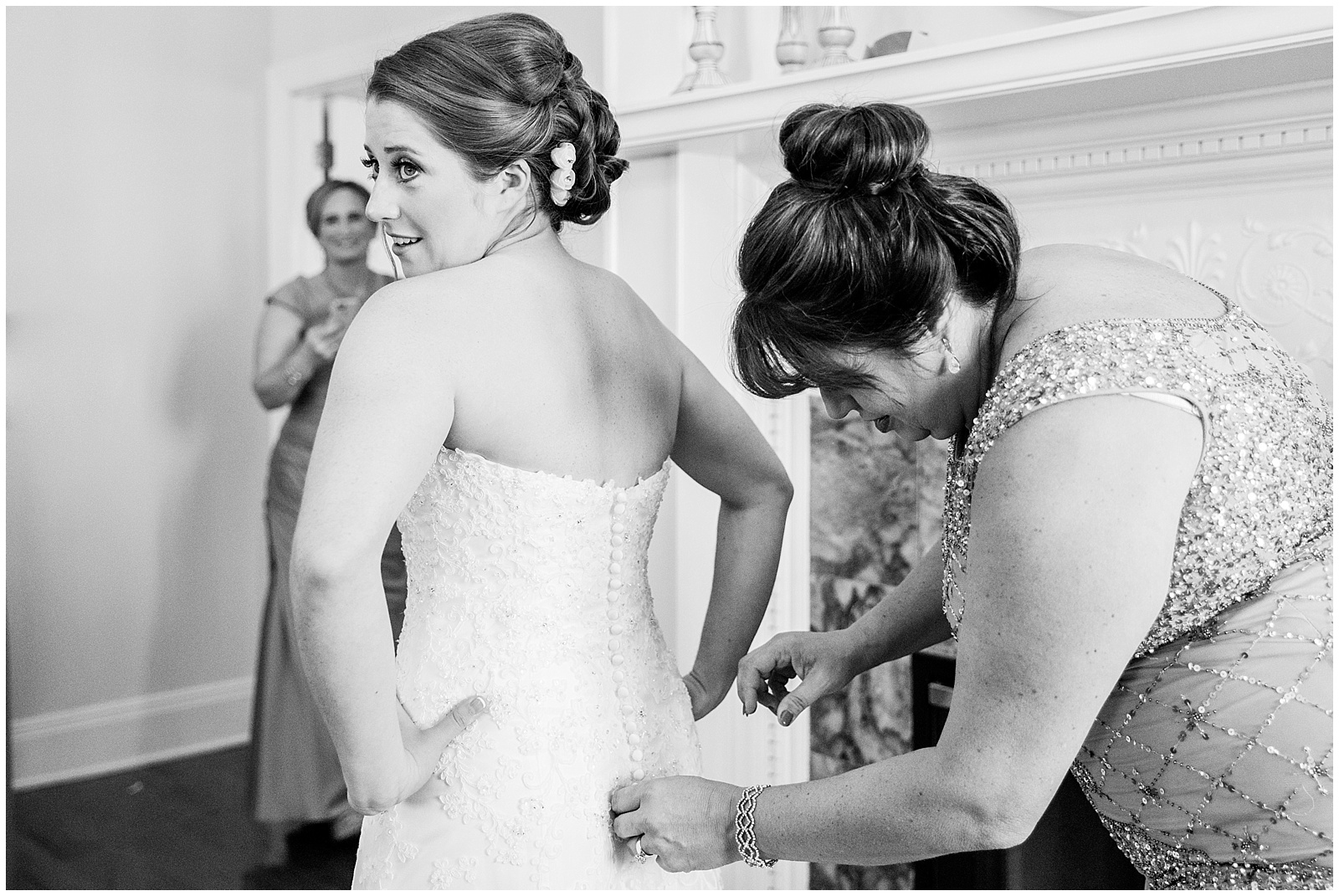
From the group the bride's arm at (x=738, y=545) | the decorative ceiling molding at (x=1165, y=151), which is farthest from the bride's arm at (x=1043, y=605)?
the decorative ceiling molding at (x=1165, y=151)

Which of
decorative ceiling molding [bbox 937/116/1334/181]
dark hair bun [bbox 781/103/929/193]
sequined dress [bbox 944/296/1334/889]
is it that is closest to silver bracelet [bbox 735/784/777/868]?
sequined dress [bbox 944/296/1334/889]

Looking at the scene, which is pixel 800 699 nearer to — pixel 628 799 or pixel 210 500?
pixel 628 799

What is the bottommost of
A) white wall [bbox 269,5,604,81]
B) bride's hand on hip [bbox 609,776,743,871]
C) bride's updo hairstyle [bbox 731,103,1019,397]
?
bride's hand on hip [bbox 609,776,743,871]

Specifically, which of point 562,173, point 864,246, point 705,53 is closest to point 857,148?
point 864,246

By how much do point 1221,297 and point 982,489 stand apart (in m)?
0.37

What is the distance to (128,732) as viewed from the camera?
377cm

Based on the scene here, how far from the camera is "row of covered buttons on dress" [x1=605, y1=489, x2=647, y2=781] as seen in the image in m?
1.39

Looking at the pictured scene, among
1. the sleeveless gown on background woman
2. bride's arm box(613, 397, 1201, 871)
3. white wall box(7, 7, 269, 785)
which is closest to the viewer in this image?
bride's arm box(613, 397, 1201, 871)

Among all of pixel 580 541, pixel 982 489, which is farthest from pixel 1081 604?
pixel 580 541

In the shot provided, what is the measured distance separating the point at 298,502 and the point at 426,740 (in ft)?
6.82

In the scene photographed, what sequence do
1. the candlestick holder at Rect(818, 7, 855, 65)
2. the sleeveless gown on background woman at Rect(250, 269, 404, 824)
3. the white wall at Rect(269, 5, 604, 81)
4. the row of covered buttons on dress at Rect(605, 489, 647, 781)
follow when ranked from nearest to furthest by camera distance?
1. the row of covered buttons on dress at Rect(605, 489, 647, 781)
2. the candlestick holder at Rect(818, 7, 855, 65)
3. the sleeveless gown on background woman at Rect(250, 269, 404, 824)
4. the white wall at Rect(269, 5, 604, 81)

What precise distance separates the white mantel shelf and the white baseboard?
2.77 m

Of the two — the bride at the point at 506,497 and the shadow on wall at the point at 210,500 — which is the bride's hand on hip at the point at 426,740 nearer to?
the bride at the point at 506,497

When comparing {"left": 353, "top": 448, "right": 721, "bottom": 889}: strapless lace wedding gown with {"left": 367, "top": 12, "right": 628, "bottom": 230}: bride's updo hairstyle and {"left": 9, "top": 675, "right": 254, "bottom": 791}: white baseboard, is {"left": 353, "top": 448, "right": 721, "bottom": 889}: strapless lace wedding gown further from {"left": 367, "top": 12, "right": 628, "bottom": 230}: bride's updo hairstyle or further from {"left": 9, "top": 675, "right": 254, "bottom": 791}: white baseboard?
{"left": 9, "top": 675, "right": 254, "bottom": 791}: white baseboard
